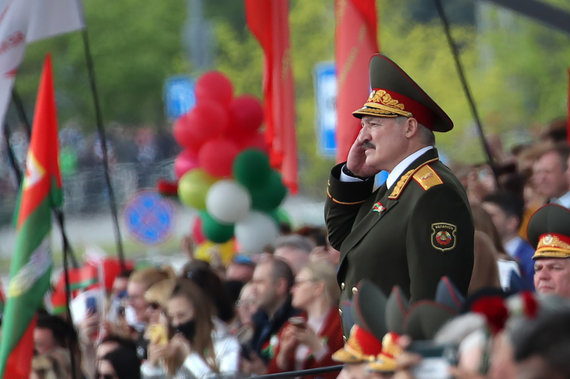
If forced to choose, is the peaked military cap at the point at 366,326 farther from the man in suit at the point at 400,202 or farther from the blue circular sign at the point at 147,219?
the blue circular sign at the point at 147,219

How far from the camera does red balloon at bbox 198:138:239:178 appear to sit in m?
10.5

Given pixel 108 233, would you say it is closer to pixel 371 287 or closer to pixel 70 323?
pixel 70 323

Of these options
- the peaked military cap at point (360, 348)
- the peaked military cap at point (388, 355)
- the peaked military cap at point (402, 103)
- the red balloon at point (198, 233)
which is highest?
the peaked military cap at point (402, 103)

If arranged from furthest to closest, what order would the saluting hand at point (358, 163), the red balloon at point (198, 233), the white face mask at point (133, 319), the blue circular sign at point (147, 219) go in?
the blue circular sign at point (147, 219) → the red balloon at point (198, 233) → the white face mask at point (133, 319) → the saluting hand at point (358, 163)

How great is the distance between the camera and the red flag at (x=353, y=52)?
6.93m

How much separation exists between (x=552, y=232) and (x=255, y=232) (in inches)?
240

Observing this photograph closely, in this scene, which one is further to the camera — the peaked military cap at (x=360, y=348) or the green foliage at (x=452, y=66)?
the green foliage at (x=452, y=66)

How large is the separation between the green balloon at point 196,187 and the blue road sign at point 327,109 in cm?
190

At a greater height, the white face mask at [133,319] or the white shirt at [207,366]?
the white shirt at [207,366]

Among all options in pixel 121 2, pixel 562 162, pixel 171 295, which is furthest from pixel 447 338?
pixel 121 2

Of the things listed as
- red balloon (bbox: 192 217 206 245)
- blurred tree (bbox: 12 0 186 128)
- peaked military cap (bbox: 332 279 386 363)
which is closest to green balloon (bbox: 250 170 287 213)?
red balloon (bbox: 192 217 206 245)

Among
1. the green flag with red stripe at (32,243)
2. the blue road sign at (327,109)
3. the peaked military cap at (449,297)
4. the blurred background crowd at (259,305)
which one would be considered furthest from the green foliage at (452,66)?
the peaked military cap at (449,297)

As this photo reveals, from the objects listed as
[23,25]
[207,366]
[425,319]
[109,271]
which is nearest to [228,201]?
[109,271]

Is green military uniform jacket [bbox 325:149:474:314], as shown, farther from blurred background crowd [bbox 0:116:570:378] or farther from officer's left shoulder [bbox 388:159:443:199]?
blurred background crowd [bbox 0:116:570:378]
